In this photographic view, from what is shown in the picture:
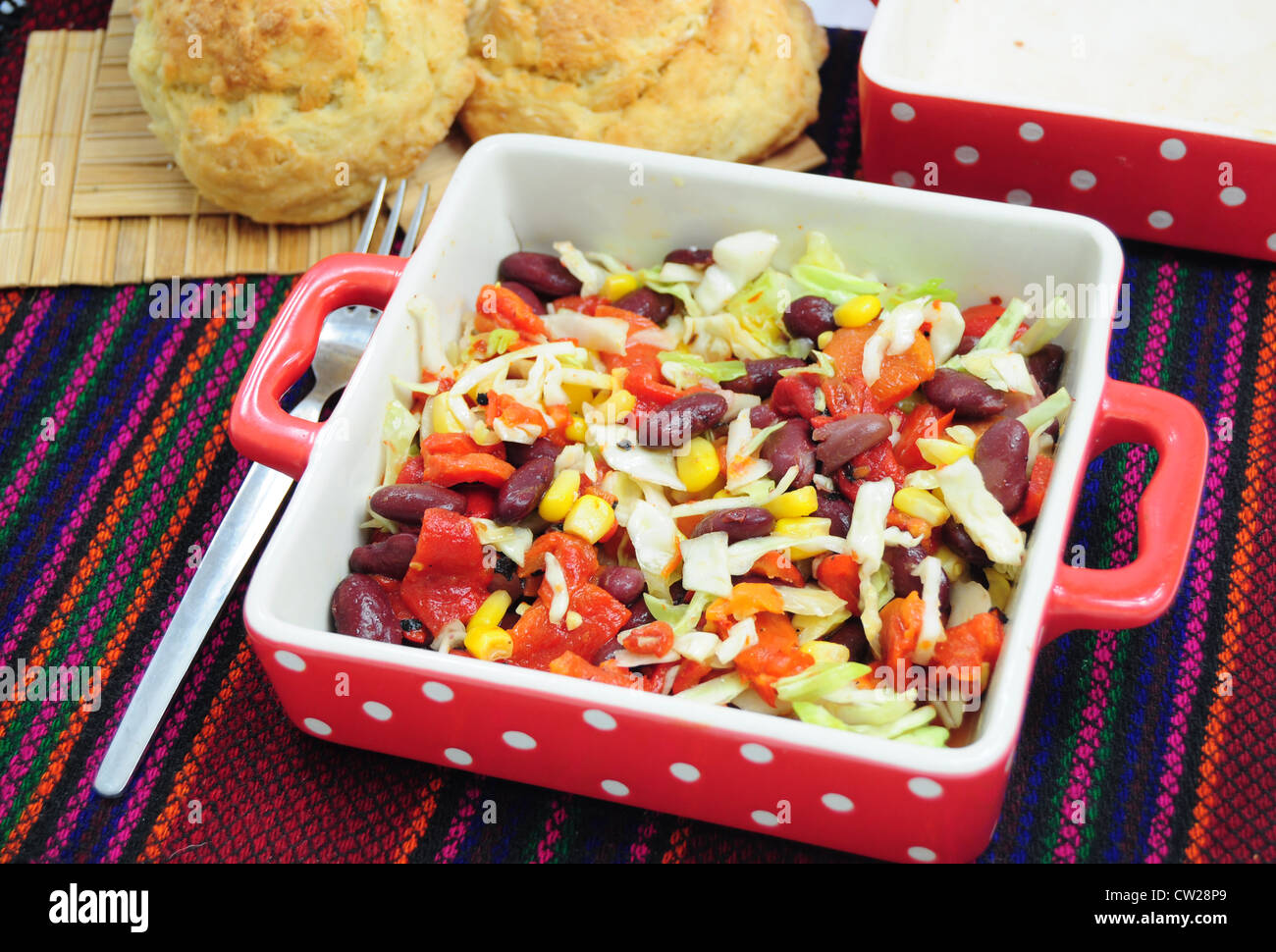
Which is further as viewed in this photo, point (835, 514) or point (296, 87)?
point (296, 87)

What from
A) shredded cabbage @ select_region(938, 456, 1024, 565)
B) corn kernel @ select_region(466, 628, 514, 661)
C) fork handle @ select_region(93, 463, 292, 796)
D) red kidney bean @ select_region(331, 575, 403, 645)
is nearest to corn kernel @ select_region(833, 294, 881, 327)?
shredded cabbage @ select_region(938, 456, 1024, 565)

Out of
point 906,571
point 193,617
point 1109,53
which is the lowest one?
point 193,617

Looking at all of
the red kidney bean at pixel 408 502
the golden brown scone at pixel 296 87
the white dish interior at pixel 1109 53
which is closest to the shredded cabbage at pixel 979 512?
the red kidney bean at pixel 408 502

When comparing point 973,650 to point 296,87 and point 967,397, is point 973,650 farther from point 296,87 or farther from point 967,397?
point 296,87

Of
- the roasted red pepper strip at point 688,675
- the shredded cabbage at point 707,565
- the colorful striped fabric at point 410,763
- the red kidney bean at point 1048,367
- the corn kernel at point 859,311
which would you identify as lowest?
the colorful striped fabric at point 410,763

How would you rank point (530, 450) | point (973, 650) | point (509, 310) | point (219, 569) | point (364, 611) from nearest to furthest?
point (973, 650) → point (364, 611) → point (530, 450) → point (219, 569) → point (509, 310)

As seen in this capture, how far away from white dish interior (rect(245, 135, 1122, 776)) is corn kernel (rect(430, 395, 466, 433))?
0.08m

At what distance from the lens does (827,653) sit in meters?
1.96

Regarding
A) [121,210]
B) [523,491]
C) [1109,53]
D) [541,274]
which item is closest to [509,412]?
[523,491]

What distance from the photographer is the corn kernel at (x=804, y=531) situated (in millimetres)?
2037

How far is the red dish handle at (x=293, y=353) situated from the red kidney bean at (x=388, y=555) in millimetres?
172

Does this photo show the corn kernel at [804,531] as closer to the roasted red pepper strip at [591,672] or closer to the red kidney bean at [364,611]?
the roasted red pepper strip at [591,672]

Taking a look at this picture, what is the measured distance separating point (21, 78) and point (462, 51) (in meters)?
1.12

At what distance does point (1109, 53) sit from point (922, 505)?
58.1 inches
